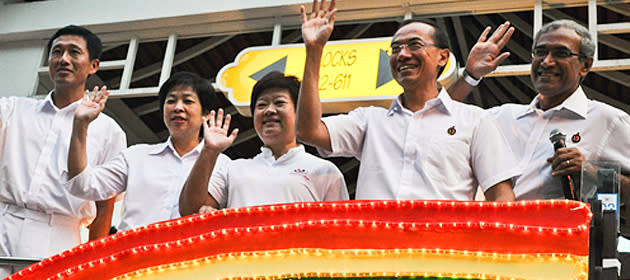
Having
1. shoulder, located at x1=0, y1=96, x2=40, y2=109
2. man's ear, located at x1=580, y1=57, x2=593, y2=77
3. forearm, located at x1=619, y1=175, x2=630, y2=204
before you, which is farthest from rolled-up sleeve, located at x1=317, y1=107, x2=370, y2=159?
shoulder, located at x1=0, y1=96, x2=40, y2=109

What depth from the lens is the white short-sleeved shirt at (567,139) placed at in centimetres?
222

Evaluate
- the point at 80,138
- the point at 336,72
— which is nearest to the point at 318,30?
the point at 80,138

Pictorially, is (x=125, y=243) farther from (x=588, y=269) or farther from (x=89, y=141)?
(x=89, y=141)

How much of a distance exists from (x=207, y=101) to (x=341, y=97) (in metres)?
1.90

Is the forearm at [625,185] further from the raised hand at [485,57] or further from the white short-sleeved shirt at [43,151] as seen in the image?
the white short-sleeved shirt at [43,151]

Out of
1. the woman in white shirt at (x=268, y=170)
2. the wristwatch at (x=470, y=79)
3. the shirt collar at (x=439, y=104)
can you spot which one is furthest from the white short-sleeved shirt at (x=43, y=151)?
the wristwatch at (x=470, y=79)

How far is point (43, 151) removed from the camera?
9.98ft

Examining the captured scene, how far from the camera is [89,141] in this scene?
3037 millimetres

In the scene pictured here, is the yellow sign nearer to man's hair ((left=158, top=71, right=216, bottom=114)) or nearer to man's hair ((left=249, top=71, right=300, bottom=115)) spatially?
man's hair ((left=158, top=71, right=216, bottom=114))

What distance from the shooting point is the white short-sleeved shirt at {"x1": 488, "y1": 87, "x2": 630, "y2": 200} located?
222cm

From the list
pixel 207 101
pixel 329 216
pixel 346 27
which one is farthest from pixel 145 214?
pixel 346 27

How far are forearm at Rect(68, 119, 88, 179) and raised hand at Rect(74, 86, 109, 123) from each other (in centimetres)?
2

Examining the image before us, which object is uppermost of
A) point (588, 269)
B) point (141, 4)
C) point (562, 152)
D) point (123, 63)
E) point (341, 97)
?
point (141, 4)

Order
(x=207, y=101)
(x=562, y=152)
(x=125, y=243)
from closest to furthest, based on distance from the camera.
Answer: (x=125, y=243) < (x=562, y=152) < (x=207, y=101)
